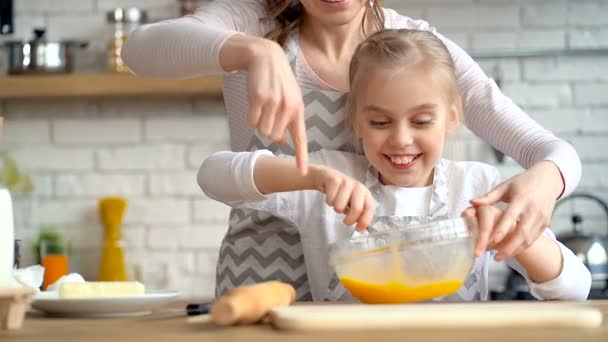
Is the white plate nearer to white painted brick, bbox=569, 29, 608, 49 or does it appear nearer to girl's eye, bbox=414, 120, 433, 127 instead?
girl's eye, bbox=414, 120, 433, 127

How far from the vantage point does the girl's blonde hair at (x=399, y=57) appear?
1.73 meters

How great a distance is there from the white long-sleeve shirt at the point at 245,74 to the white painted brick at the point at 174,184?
1917 mm

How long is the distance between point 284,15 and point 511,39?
2.02 metres

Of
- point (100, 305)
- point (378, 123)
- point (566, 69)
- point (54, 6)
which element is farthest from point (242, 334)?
point (54, 6)

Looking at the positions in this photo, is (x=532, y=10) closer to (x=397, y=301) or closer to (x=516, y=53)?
(x=516, y=53)

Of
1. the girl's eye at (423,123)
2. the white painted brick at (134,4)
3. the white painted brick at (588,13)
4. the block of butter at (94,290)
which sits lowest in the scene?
the block of butter at (94,290)

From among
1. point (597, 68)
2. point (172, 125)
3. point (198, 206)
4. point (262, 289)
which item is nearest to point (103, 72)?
point (172, 125)

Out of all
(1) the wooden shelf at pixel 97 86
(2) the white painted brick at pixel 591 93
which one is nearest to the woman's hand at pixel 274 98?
(1) the wooden shelf at pixel 97 86

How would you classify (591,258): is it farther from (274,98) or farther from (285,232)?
(274,98)

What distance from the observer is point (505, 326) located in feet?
3.24

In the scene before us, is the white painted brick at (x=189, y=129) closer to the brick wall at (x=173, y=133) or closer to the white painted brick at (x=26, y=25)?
the brick wall at (x=173, y=133)

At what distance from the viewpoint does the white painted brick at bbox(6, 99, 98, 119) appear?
394cm

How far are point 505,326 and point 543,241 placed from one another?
537 millimetres

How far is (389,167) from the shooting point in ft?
5.71
